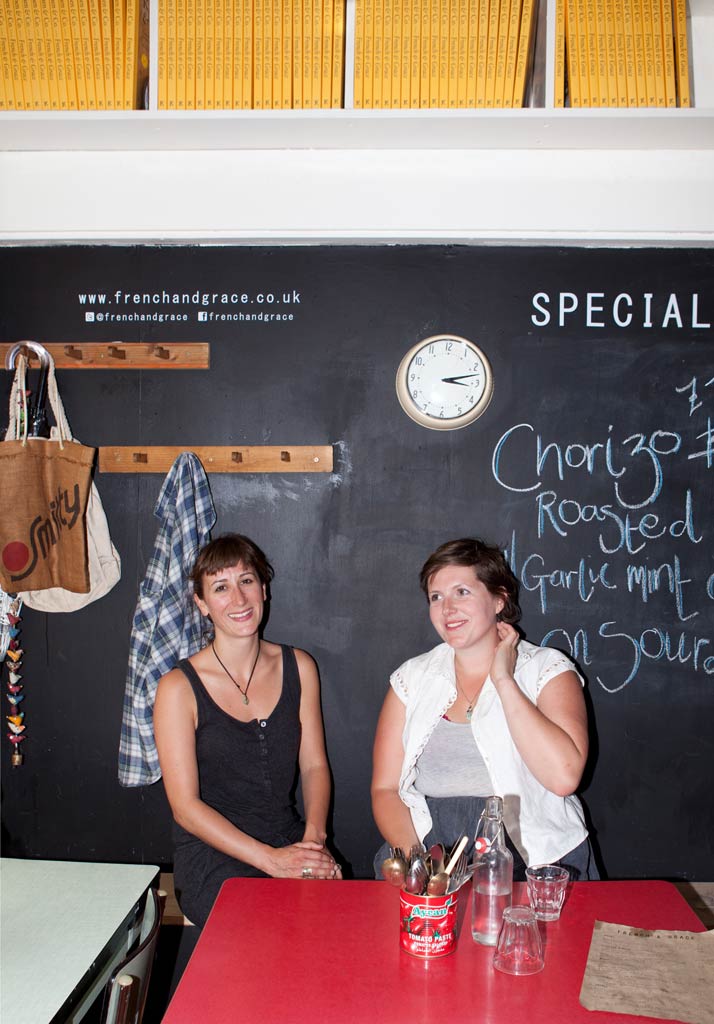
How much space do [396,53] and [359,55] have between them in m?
0.12

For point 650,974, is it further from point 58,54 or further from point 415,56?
point 58,54

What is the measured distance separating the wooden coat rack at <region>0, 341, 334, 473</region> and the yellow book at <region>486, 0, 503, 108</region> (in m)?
1.24

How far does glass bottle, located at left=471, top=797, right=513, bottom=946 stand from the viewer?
5.21 feet

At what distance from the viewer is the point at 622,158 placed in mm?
2957

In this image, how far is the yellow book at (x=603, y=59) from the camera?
275 centimetres

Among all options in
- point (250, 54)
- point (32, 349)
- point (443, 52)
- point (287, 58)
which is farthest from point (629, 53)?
point (32, 349)

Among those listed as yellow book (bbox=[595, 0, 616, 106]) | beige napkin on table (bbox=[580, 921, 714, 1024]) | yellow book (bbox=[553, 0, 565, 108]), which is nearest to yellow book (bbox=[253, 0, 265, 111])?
yellow book (bbox=[553, 0, 565, 108])

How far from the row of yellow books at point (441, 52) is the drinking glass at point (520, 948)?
2373 mm

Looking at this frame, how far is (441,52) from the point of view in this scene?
2760 mm

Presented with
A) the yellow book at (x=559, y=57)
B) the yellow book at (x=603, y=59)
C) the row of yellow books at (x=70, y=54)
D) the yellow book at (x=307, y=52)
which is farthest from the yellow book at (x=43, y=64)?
the yellow book at (x=603, y=59)

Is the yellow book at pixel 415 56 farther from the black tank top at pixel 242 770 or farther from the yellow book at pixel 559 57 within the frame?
the black tank top at pixel 242 770

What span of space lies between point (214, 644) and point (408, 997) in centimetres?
141

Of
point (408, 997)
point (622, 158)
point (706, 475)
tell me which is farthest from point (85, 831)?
point (622, 158)

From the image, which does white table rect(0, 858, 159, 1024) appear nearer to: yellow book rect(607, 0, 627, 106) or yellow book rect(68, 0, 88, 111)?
yellow book rect(68, 0, 88, 111)
